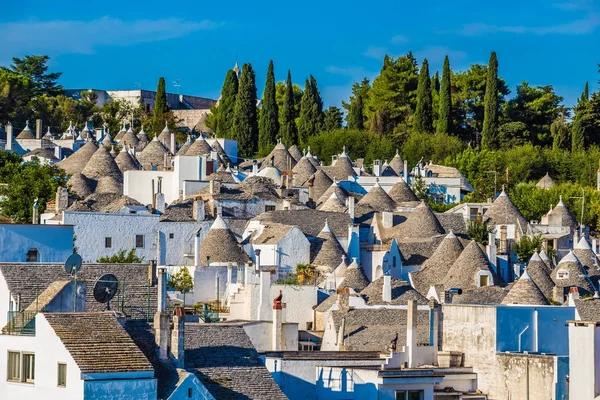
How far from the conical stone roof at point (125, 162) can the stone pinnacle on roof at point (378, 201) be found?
1227 centimetres

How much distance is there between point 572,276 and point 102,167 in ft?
80.3

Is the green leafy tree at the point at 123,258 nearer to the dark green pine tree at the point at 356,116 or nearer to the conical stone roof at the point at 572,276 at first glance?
the conical stone roof at the point at 572,276

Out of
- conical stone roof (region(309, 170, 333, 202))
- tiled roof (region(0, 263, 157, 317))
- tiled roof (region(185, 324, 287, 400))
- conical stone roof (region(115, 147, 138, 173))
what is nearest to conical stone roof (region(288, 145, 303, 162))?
conical stone roof (region(309, 170, 333, 202))

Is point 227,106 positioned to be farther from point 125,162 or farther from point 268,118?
point 125,162

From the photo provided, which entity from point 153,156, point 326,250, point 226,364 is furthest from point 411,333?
point 153,156

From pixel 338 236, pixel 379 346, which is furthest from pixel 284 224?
pixel 379 346

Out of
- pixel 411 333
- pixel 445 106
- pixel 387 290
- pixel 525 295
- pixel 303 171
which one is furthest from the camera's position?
pixel 445 106

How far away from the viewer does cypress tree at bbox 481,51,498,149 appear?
93.1 m

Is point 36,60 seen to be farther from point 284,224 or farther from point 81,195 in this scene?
point 284,224

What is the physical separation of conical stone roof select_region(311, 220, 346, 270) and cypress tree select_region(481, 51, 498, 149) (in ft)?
119

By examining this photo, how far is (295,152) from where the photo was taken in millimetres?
85375

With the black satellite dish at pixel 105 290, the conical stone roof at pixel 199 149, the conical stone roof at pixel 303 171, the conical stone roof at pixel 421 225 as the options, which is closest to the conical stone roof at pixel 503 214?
the conical stone roof at pixel 421 225

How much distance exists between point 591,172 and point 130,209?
38.1m

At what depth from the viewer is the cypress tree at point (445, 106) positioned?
9288 centimetres
